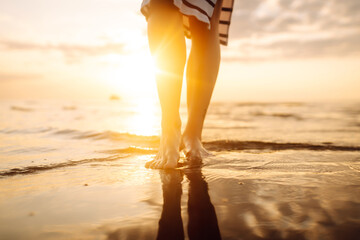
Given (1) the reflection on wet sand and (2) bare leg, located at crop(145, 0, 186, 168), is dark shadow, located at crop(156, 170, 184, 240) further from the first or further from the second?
(2) bare leg, located at crop(145, 0, 186, 168)

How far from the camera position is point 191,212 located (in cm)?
86

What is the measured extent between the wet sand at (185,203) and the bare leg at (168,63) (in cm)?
26

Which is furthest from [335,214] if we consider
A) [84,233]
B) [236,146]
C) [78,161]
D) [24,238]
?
[236,146]

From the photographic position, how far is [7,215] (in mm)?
843

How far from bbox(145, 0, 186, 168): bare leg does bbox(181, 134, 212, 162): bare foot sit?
0.45ft

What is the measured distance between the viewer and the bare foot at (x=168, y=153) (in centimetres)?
157

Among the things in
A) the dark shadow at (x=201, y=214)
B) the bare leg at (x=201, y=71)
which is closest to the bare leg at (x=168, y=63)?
the bare leg at (x=201, y=71)

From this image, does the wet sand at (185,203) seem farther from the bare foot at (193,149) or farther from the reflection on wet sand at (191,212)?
the bare foot at (193,149)

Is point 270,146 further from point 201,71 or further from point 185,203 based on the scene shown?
point 185,203

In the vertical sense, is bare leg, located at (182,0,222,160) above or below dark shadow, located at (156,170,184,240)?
above

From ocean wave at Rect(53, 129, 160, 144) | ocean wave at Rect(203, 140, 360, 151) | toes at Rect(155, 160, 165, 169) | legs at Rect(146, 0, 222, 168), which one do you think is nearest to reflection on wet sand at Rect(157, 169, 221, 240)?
toes at Rect(155, 160, 165, 169)

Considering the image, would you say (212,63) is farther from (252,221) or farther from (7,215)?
(7,215)

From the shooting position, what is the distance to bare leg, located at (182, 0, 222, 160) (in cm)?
194

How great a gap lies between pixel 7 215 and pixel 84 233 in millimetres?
299
